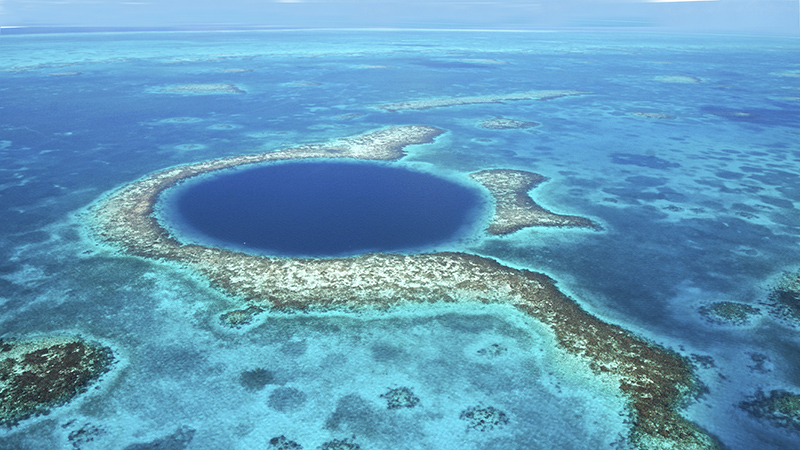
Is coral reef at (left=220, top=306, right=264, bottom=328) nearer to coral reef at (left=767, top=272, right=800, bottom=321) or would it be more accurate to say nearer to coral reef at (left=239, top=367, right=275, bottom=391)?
coral reef at (left=239, top=367, right=275, bottom=391)

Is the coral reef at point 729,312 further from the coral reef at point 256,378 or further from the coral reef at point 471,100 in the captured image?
the coral reef at point 471,100

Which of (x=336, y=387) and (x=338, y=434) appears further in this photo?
(x=336, y=387)

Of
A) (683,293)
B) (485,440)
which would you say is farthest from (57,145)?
(683,293)

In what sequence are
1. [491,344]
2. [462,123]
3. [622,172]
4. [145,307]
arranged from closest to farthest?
[491,344] → [145,307] → [622,172] → [462,123]

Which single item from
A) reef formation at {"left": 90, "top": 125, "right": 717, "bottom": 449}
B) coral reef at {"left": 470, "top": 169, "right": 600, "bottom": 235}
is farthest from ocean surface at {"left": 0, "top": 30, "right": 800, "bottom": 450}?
coral reef at {"left": 470, "top": 169, "right": 600, "bottom": 235}

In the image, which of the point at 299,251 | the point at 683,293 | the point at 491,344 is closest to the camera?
the point at 491,344

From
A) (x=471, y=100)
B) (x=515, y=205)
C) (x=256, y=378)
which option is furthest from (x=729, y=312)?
(x=471, y=100)

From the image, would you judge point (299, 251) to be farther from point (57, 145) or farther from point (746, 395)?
point (57, 145)

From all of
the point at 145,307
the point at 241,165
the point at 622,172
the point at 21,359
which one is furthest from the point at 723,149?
the point at 21,359
